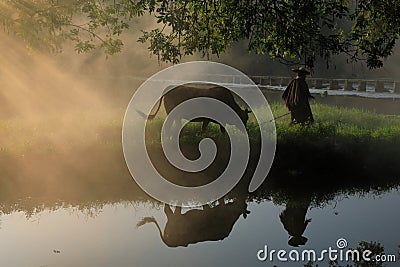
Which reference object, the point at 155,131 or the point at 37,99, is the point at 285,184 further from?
the point at 37,99

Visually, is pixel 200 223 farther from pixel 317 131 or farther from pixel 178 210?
pixel 317 131

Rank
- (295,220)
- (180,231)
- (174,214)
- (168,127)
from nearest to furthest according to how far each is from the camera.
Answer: (180,231) → (295,220) → (174,214) → (168,127)

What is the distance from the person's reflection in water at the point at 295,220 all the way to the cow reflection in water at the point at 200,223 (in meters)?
0.78

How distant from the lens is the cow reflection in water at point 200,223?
6.83 metres

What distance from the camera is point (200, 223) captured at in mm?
7551

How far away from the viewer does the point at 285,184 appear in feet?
32.7

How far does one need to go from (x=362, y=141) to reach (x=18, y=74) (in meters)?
22.0

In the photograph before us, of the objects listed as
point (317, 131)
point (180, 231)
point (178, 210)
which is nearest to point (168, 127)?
point (178, 210)

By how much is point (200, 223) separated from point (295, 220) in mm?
1763

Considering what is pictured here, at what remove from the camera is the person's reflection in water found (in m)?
6.80

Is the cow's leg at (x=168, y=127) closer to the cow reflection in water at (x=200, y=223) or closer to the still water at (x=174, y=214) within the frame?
the still water at (x=174, y=214)

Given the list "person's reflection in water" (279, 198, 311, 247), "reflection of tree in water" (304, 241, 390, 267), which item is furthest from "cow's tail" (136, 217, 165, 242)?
"reflection of tree in water" (304, 241, 390, 267)

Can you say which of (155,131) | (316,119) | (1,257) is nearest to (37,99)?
(155,131)

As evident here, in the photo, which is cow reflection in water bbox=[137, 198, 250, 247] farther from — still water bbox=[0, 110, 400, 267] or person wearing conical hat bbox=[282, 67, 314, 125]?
person wearing conical hat bbox=[282, 67, 314, 125]
